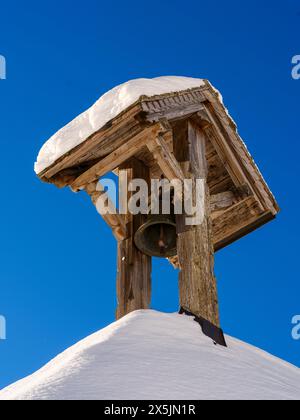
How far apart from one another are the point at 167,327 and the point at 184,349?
11.6 inches

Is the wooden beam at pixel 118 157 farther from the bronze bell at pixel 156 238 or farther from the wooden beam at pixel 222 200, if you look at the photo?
the wooden beam at pixel 222 200

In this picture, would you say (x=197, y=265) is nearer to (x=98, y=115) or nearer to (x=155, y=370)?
(x=98, y=115)

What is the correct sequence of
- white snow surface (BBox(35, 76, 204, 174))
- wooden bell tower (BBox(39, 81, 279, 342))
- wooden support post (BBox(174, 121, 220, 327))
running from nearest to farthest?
wooden support post (BBox(174, 121, 220, 327)) → wooden bell tower (BBox(39, 81, 279, 342)) → white snow surface (BBox(35, 76, 204, 174))

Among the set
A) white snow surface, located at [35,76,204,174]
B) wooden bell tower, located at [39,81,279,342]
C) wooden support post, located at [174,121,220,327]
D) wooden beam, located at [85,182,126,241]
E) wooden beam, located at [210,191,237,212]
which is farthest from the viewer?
wooden beam, located at [210,191,237,212]

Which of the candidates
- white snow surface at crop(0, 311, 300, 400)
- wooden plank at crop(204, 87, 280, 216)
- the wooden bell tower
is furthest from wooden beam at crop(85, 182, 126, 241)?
white snow surface at crop(0, 311, 300, 400)

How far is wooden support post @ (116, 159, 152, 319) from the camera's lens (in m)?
5.48

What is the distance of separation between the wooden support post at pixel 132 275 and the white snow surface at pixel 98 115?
85 cm

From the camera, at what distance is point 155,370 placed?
2.77 meters

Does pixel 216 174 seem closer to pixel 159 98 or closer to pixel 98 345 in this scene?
pixel 159 98

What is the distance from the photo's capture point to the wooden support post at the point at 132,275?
5.48 metres

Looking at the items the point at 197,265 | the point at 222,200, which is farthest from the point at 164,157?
the point at 222,200

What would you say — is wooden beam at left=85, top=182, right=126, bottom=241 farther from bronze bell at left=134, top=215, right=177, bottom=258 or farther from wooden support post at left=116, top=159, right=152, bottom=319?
bronze bell at left=134, top=215, right=177, bottom=258

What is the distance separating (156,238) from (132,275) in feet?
1.20

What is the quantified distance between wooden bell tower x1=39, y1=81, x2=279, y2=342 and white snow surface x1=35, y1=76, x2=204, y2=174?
0.06 meters
